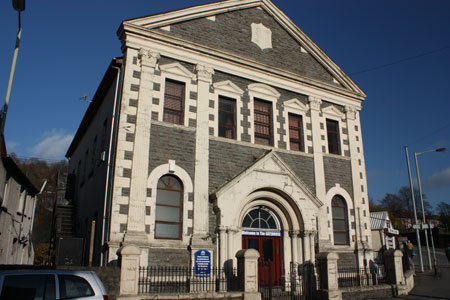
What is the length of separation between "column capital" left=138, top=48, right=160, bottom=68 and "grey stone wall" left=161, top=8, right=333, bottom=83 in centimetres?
148

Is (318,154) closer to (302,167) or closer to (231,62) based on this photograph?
(302,167)

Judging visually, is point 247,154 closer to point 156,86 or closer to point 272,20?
point 156,86

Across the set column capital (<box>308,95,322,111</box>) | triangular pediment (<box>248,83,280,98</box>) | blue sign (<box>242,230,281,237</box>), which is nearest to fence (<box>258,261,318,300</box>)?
blue sign (<box>242,230,281,237</box>)

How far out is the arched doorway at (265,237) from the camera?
16.3m

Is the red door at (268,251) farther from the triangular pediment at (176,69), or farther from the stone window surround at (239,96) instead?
the triangular pediment at (176,69)

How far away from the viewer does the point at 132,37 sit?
1555 cm

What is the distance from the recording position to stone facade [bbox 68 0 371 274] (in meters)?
14.4

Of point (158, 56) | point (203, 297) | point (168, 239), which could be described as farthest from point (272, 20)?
point (203, 297)

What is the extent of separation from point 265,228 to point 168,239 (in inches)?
186

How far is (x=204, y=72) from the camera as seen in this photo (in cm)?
1691

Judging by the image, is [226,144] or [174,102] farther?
[226,144]

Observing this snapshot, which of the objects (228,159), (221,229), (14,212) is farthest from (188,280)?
(14,212)

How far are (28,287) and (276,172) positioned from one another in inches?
464

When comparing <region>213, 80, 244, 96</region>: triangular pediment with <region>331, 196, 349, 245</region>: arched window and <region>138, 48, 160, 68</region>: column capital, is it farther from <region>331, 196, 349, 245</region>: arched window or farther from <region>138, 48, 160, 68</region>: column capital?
<region>331, 196, 349, 245</region>: arched window
